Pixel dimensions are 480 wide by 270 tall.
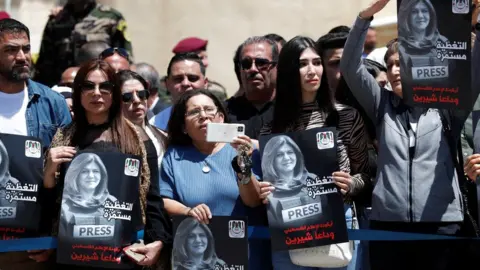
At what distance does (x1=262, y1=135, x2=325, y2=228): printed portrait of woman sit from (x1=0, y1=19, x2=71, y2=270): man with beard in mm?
1698

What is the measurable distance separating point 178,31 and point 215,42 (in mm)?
487

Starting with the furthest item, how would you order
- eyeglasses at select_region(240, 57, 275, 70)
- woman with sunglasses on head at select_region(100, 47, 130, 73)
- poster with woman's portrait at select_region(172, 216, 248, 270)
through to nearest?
1. woman with sunglasses on head at select_region(100, 47, 130, 73)
2. eyeglasses at select_region(240, 57, 275, 70)
3. poster with woman's portrait at select_region(172, 216, 248, 270)

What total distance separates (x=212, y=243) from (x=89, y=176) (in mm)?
896

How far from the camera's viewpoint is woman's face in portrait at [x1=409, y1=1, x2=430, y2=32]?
7.18 meters

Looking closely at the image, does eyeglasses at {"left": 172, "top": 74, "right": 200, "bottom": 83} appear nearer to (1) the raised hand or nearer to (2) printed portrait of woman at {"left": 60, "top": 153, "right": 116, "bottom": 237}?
(2) printed portrait of woman at {"left": 60, "top": 153, "right": 116, "bottom": 237}

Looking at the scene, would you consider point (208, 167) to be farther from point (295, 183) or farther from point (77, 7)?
point (77, 7)

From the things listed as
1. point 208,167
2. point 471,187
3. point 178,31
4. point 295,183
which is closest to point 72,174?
point 208,167

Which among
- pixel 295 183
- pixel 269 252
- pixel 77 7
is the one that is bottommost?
pixel 269 252

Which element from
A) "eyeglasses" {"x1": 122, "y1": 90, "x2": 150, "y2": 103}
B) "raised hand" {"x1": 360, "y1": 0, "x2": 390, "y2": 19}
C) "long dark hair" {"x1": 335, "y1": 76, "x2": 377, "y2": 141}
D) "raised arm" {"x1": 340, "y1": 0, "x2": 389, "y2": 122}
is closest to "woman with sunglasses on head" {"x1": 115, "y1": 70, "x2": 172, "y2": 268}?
"eyeglasses" {"x1": 122, "y1": 90, "x2": 150, "y2": 103}

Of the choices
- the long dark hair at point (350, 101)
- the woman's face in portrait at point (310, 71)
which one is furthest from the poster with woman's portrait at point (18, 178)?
Answer: the long dark hair at point (350, 101)

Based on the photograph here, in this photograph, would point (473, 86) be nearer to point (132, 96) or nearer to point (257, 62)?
point (257, 62)

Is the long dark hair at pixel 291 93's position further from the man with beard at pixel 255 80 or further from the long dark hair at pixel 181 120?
the man with beard at pixel 255 80

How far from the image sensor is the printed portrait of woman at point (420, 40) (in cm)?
717

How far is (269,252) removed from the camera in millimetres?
7805
